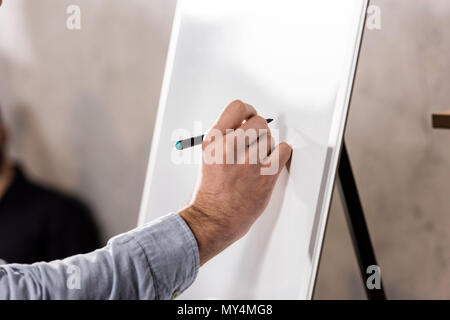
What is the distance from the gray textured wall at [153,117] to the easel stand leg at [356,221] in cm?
33

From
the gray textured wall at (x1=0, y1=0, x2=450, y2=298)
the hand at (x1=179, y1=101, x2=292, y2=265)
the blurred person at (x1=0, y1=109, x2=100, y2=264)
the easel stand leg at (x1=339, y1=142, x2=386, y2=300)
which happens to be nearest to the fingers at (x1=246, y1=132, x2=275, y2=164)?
the hand at (x1=179, y1=101, x2=292, y2=265)

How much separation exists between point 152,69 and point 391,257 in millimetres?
755

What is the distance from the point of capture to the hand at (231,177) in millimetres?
575

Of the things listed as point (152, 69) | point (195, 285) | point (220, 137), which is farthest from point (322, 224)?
point (152, 69)

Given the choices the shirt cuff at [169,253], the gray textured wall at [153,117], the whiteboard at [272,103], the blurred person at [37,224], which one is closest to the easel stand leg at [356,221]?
the whiteboard at [272,103]

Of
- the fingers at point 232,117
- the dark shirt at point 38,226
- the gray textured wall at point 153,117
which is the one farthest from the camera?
the dark shirt at point 38,226

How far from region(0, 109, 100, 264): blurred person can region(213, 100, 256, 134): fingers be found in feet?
3.16

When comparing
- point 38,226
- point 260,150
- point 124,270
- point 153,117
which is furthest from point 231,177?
point 38,226

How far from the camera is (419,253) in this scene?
95cm

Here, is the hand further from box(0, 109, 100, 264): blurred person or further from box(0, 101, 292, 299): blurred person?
box(0, 109, 100, 264): blurred person

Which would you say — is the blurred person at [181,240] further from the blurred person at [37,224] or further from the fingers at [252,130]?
the blurred person at [37,224]

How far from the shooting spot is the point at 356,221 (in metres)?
0.65

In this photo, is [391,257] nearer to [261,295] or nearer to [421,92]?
[421,92]

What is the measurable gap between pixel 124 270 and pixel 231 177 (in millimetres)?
171
